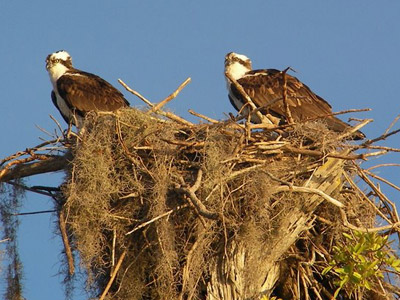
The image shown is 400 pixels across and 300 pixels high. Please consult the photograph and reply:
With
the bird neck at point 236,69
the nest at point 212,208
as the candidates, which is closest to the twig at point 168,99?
the nest at point 212,208

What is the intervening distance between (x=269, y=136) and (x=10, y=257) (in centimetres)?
283

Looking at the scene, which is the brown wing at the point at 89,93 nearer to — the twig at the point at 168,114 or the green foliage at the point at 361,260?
the twig at the point at 168,114

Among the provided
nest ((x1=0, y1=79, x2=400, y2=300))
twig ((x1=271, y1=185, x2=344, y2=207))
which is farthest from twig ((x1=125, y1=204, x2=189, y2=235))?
twig ((x1=271, y1=185, x2=344, y2=207))

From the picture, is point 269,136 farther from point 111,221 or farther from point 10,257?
point 10,257

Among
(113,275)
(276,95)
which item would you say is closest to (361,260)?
(113,275)

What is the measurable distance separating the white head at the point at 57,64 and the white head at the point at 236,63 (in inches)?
77.8

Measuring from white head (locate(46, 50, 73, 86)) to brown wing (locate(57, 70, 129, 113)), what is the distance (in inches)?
10.9

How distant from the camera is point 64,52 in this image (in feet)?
35.5

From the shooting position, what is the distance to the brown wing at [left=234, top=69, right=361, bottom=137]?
9.59 metres

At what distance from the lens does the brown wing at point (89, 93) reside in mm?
9750

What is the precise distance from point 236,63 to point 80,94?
6.69ft

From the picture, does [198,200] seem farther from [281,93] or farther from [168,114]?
[281,93]

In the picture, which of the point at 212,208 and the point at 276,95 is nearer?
the point at 212,208

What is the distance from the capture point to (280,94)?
9.82 meters
